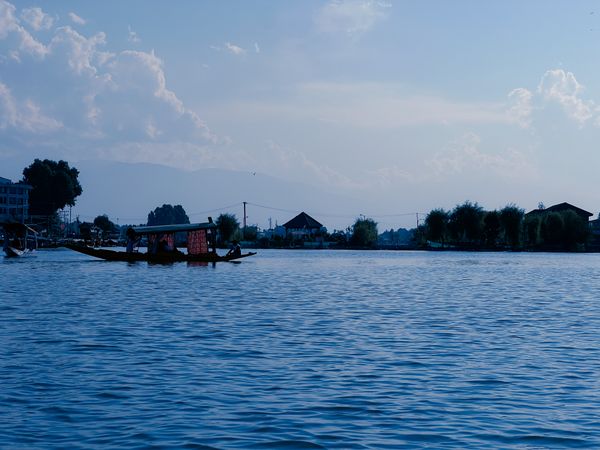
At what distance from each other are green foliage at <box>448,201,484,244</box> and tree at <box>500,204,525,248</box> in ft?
17.1

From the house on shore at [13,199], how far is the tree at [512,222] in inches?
3982

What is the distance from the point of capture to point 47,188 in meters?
194

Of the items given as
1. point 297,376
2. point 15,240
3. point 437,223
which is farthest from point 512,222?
point 297,376

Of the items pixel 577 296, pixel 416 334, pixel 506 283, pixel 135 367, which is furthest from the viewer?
pixel 506 283

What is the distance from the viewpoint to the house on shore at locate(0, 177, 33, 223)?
602 feet

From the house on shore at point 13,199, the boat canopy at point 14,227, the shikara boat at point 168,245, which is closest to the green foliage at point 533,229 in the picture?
the shikara boat at point 168,245

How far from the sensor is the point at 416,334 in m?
24.2

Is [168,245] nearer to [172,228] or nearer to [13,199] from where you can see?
[172,228]

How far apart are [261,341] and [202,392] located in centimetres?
722

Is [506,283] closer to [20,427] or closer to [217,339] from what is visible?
[217,339]

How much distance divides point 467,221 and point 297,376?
15928 centimetres

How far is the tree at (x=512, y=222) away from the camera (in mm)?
164750

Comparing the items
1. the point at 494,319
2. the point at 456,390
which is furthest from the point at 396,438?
the point at 494,319

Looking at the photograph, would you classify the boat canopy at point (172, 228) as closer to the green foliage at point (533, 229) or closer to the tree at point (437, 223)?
the green foliage at point (533, 229)
